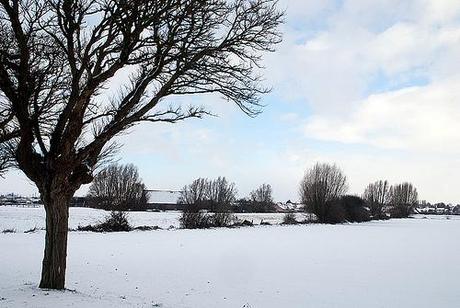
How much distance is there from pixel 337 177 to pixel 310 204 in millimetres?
8743

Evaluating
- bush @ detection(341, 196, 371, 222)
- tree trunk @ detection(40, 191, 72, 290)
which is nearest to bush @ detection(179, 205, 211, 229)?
tree trunk @ detection(40, 191, 72, 290)

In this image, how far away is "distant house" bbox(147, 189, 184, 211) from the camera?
3875 inches

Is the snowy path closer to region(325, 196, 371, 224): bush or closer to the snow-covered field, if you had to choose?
the snow-covered field

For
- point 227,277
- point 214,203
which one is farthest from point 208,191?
point 227,277

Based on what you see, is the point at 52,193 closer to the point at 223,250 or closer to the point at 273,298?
the point at 273,298

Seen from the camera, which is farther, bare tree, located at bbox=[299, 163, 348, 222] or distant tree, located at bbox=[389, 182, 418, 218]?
distant tree, located at bbox=[389, 182, 418, 218]

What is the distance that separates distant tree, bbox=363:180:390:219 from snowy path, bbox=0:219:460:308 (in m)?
82.8

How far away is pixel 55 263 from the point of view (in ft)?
31.4

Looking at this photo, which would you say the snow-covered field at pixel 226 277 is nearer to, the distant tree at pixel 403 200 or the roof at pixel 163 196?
the roof at pixel 163 196

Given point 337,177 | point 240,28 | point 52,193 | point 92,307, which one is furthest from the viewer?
point 337,177

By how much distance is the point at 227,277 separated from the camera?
15492 millimetres

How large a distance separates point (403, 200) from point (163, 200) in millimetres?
69376

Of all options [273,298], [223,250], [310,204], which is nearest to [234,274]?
[273,298]

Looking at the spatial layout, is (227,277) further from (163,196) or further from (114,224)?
(163,196)
